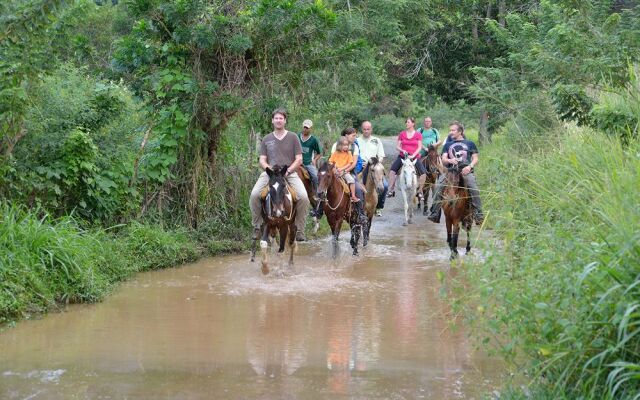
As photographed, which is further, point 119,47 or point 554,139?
point 119,47

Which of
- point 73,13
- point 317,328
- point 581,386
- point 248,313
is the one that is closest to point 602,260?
point 581,386

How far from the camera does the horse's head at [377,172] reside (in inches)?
723

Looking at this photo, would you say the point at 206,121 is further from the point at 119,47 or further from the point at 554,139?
the point at 554,139

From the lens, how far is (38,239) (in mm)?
11570

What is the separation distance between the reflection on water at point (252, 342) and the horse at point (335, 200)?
1520mm

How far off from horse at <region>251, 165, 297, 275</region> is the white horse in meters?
7.35

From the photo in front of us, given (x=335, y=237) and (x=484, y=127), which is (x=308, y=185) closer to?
(x=335, y=237)

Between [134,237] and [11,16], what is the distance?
4.23 metres

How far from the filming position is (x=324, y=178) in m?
15.3

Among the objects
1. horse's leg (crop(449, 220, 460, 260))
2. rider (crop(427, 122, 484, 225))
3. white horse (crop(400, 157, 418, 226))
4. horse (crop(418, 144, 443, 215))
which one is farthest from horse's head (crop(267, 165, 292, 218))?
horse (crop(418, 144, 443, 215))

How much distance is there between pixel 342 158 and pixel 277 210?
344cm

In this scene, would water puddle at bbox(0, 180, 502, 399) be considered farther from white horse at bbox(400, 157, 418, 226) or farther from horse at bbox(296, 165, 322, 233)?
white horse at bbox(400, 157, 418, 226)

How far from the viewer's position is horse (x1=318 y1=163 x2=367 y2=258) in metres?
15.4

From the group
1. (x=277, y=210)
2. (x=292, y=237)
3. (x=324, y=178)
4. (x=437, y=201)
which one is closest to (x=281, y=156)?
(x=277, y=210)
